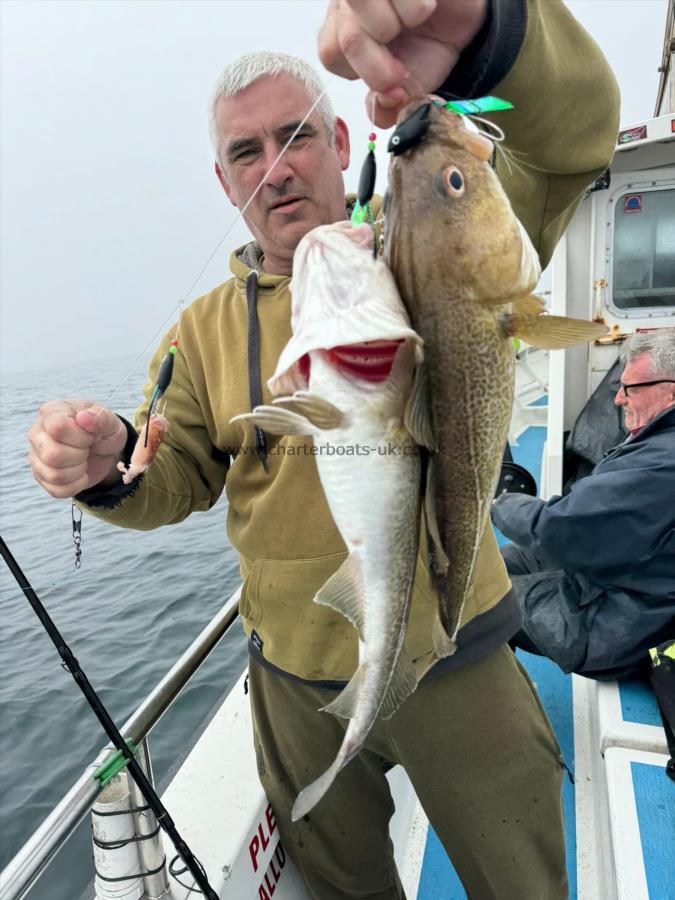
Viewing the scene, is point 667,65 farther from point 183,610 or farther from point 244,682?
point 244,682

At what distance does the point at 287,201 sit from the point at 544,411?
8.37 m

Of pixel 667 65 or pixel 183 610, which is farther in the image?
pixel 667 65

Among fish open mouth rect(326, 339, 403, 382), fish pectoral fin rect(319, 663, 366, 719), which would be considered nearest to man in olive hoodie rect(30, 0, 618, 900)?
fish pectoral fin rect(319, 663, 366, 719)

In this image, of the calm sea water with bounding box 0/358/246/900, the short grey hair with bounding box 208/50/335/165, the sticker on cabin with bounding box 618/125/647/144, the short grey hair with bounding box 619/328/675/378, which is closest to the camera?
the short grey hair with bounding box 208/50/335/165

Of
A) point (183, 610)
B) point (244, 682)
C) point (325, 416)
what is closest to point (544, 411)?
point (183, 610)

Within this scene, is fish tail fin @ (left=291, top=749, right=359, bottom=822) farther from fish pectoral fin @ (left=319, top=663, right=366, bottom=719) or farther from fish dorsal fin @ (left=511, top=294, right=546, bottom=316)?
fish dorsal fin @ (left=511, top=294, right=546, bottom=316)

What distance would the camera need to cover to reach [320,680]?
1905 mm

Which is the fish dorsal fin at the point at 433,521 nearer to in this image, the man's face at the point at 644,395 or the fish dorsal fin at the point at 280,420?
the fish dorsal fin at the point at 280,420

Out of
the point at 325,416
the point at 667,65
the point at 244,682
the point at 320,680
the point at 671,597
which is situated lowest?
the point at 244,682

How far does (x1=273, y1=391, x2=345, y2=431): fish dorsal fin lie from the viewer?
1056 millimetres

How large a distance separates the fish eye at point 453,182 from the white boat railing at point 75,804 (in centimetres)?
183

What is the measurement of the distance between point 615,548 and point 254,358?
1891mm

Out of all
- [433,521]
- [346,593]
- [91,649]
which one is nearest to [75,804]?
[346,593]

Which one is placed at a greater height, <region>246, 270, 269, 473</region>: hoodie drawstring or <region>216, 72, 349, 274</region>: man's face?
<region>216, 72, 349, 274</region>: man's face
